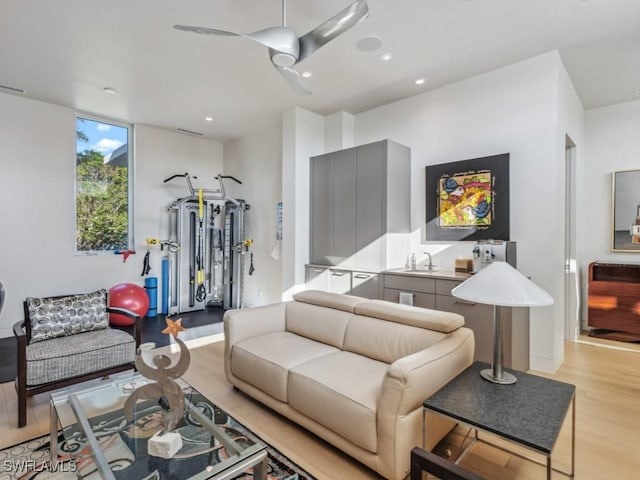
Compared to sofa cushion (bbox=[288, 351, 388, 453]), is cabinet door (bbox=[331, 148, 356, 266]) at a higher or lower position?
higher

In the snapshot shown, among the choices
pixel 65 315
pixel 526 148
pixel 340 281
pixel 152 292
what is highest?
pixel 526 148

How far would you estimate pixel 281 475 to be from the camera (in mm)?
1851

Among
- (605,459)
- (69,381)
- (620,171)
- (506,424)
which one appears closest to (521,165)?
(620,171)

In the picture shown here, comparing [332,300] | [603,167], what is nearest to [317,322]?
[332,300]

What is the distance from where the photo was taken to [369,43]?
3.12 metres

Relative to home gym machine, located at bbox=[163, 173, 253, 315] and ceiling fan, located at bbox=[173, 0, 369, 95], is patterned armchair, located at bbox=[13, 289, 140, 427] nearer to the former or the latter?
ceiling fan, located at bbox=[173, 0, 369, 95]

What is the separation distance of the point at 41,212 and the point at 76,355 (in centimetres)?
311

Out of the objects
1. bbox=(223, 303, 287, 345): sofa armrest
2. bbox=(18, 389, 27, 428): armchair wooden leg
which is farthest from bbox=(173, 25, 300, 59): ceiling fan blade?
bbox=(18, 389, 27, 428): armchair wooden leg

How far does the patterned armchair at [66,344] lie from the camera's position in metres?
2.36

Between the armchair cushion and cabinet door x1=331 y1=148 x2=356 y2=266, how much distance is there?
8.71 ft

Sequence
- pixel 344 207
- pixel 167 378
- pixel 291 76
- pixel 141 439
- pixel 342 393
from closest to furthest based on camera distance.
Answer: pixel 141 439 < pixel 167 378 < pixel 342 393 < pixel 291 76 < pixel 344 207

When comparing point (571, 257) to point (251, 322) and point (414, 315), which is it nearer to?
point (414, 315)

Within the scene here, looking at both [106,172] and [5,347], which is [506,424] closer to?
[5,347]

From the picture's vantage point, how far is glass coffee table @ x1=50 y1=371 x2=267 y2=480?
1460mm
